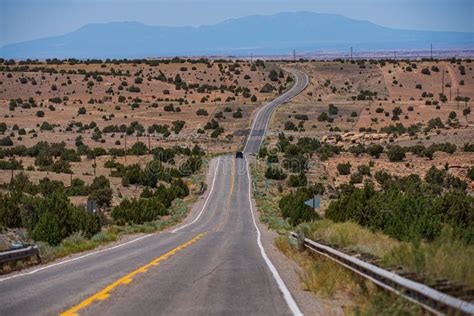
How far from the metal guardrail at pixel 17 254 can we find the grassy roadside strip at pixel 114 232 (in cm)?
111

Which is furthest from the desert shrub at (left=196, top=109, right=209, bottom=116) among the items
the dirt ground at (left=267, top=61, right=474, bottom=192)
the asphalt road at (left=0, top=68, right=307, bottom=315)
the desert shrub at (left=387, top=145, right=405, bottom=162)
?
the asphalt road at (left=0, top=68, right=307, bottom=315)

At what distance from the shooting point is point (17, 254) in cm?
1698

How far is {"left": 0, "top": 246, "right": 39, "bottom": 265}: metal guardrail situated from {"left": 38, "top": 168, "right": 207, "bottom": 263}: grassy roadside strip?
43.7 inches

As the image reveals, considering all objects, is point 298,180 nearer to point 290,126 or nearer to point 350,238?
point 290,126

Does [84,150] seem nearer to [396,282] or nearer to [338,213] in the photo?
[338,213]

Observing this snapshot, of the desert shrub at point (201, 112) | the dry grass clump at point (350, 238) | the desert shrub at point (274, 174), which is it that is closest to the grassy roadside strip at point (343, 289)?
the dry grass clump at point (350, 238)

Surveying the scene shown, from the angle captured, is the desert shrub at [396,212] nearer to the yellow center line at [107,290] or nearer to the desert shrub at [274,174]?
the yellow center line at [107,290]

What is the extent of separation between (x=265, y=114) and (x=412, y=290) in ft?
391

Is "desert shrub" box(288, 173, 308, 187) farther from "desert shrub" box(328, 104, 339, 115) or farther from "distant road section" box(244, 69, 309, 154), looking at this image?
"desert shrub" box(328, 104, 339, 115)

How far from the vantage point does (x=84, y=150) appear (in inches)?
3351

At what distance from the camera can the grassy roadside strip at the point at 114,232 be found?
20.9 meters

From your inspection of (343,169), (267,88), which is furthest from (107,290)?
(267,88)

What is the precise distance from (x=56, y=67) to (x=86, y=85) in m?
28.1

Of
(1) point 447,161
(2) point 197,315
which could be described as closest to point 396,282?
(2) point 197,315
